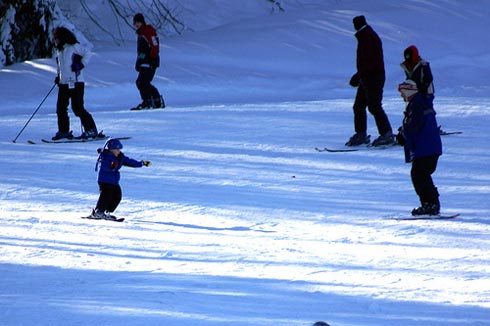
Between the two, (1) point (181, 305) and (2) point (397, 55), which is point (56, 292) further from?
(2) point (397, 55)

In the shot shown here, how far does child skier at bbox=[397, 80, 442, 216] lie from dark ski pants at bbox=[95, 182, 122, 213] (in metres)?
2.33

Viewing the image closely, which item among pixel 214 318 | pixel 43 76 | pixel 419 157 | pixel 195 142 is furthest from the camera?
pixel 43 76

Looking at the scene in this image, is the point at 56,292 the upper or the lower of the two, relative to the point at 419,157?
lower

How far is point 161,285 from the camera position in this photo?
6777 mm

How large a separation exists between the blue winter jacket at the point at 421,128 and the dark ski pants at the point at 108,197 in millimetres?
2383

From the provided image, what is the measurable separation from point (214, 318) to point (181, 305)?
0.35 meters

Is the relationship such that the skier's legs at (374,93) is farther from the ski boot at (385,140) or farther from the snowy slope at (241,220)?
the snowy slope at (241,220)

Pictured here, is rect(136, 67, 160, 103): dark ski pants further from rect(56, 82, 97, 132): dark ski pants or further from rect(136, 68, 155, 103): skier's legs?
rect(56, 82, 97, 132): dark ski pants

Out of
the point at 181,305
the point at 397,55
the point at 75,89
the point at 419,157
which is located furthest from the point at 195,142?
the point at 397,55

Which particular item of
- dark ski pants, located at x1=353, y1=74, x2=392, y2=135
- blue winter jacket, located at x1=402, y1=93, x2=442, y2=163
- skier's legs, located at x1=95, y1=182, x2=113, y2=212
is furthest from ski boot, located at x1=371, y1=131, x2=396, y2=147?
skier's legs, located at x1=95, y1=182, x2=113, y2=212

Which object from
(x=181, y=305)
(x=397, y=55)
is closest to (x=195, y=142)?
(x=181, y=305)

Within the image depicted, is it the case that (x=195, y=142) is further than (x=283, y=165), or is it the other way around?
(x=195, y=142)

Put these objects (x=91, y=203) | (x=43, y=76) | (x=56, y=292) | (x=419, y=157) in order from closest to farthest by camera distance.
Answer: (x=56, y=292)
(x=419, y=157)
(x=91, y=203)
(x=43, y=76)

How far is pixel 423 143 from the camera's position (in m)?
8.60
